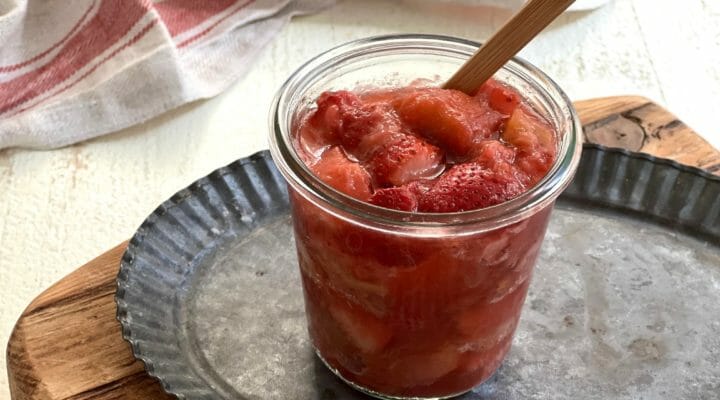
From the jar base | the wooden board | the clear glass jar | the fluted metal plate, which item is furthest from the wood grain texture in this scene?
the wooden board

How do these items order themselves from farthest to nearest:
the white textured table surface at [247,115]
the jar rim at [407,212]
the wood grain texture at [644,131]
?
the white textured table surface at [247,115] → the wood grain texture at [644,131] → the jar rim at [407,212]

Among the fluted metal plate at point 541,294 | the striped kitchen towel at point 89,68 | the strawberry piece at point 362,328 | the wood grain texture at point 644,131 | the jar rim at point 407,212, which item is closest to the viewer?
the jar rim at point 407,212

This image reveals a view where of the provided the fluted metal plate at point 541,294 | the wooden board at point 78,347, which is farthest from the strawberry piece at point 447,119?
the wooden board at point 78,347

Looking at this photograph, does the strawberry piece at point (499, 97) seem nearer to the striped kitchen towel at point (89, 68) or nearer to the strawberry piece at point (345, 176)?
the strawberry piece at point (345, 176)

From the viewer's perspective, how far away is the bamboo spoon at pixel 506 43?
2.74 feet

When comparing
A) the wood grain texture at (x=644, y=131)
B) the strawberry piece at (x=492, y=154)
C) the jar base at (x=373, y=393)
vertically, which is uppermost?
the strawberry piece at (x=492, y=154)

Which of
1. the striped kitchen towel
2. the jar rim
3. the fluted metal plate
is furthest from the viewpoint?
the striped kitchen towel

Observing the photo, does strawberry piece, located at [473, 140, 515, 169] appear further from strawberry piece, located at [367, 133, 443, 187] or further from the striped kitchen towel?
the striped kitchen towel

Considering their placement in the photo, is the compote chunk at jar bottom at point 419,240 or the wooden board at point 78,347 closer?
the compote chunk at jar bottom at point 419,240

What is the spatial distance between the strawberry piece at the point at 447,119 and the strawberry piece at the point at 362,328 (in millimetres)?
176

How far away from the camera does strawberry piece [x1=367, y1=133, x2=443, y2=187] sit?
32.2 inches

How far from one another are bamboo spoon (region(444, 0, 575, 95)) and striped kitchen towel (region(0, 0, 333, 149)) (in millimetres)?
823

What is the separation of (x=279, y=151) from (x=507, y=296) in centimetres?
26

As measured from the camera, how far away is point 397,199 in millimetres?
784
